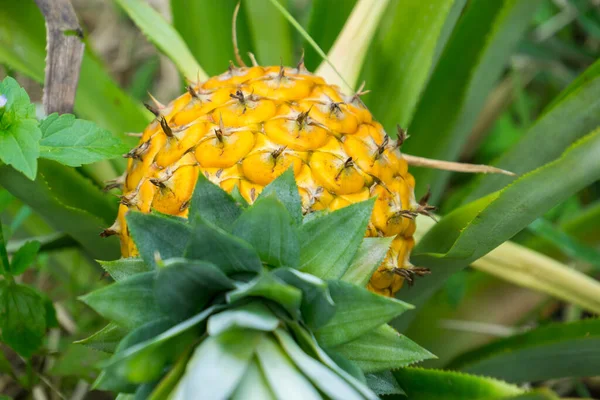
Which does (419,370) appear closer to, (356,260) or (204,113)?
(356,260)

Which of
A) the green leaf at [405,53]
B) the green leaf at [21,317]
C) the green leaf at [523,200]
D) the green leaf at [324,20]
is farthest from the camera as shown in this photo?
the green leaf at [324,20]

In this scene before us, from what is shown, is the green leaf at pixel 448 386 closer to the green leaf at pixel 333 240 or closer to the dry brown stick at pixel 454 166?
the green leaf at pixel 333 240

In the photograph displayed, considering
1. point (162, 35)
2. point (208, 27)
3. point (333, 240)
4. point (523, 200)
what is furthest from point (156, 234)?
point (208, 27)

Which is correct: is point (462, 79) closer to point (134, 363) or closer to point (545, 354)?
point (545, 354)

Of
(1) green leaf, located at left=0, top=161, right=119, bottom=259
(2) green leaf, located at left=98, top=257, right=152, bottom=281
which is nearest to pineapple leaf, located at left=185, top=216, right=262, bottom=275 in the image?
(2) green leaf, located at left=98, top=257, right=152, bottom=281

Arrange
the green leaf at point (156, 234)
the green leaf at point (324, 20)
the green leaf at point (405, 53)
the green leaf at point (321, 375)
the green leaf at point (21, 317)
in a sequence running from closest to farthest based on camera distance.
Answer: the green leaf at point (321, 375) → the green leaf at point (156, 234) → the green leaf at point (21, 317) → the green leaf at point (405, 53) → the green leaf at point (324, 20)

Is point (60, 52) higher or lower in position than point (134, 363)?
higher

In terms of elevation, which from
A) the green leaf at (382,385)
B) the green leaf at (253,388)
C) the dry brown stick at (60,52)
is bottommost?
the green leaf at (382,385)

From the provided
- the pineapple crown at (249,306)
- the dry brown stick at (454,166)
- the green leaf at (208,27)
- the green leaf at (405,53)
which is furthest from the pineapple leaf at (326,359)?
the green leaf at (208,27)
